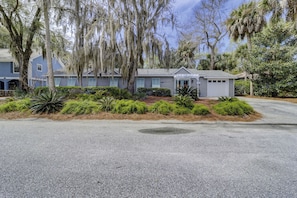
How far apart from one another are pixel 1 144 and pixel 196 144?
498 centimetres

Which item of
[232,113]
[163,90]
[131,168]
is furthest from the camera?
[163,90]

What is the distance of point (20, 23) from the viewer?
14.6 meters

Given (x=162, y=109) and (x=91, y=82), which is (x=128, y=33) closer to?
(x=162, y=109)

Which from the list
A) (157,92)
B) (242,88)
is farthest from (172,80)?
(242,88)

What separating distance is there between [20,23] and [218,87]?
2018 cm

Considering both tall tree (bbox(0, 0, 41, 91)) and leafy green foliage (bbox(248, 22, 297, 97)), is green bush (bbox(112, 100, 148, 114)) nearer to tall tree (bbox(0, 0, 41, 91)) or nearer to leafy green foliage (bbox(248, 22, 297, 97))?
tall tree (bbox(0, 0, 41, 91))

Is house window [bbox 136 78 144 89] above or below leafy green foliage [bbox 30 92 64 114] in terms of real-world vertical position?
above

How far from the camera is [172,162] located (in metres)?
3.46

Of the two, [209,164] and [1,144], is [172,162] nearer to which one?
[209,164]

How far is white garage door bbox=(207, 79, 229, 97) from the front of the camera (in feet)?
66.7

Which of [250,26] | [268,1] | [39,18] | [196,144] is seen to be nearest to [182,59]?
[250,26]

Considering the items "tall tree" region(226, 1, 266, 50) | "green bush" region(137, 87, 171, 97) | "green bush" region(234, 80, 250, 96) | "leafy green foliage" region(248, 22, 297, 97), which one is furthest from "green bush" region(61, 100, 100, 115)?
"green bush" region(234, 80, 250, 96)

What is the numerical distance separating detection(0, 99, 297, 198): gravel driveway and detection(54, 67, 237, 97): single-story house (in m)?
14.2

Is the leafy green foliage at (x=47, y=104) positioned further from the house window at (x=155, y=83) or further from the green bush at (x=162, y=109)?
the house window at (x=155, y=83)
